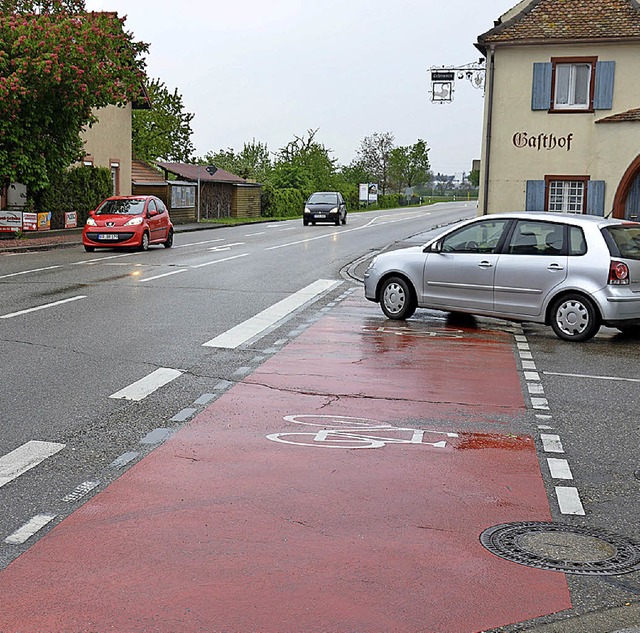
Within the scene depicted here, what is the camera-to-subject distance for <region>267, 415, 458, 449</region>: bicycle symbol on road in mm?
6938

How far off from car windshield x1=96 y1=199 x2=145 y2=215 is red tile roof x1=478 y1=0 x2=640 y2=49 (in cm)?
1070

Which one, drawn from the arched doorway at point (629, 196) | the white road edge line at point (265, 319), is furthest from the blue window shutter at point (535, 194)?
the white road edge line at point (265, 319)

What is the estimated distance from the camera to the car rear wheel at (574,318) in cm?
1212

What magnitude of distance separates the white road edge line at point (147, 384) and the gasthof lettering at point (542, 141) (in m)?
19.5

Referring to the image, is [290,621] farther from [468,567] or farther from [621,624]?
[621,624]

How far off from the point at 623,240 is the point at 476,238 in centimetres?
195

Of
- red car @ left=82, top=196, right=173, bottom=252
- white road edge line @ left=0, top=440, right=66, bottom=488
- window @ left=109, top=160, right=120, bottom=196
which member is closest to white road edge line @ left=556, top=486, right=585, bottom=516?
white road edge line @ left=0, top=440, right=66, bottom=488

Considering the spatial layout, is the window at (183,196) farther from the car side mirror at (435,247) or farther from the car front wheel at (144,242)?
the car side mirror at (435,247)

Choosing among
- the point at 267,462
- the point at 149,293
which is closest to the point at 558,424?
the point at 267,462

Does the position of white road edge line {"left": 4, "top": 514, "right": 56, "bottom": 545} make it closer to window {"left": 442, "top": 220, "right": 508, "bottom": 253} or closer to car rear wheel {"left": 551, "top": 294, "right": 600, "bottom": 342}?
car rear wheel {"left": 551, "top": 294, "right": 600, "bottom": 342}

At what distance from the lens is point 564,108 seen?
1049 inches

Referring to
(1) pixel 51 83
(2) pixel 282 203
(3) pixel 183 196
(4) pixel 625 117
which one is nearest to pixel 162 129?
(2) pixel 282 203

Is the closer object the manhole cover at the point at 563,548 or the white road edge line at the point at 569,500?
the manhole cover at the point at 563,548

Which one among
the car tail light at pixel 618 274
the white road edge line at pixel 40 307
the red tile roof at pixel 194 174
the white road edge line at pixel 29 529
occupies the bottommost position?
the white road edge line at pixel 40 307
